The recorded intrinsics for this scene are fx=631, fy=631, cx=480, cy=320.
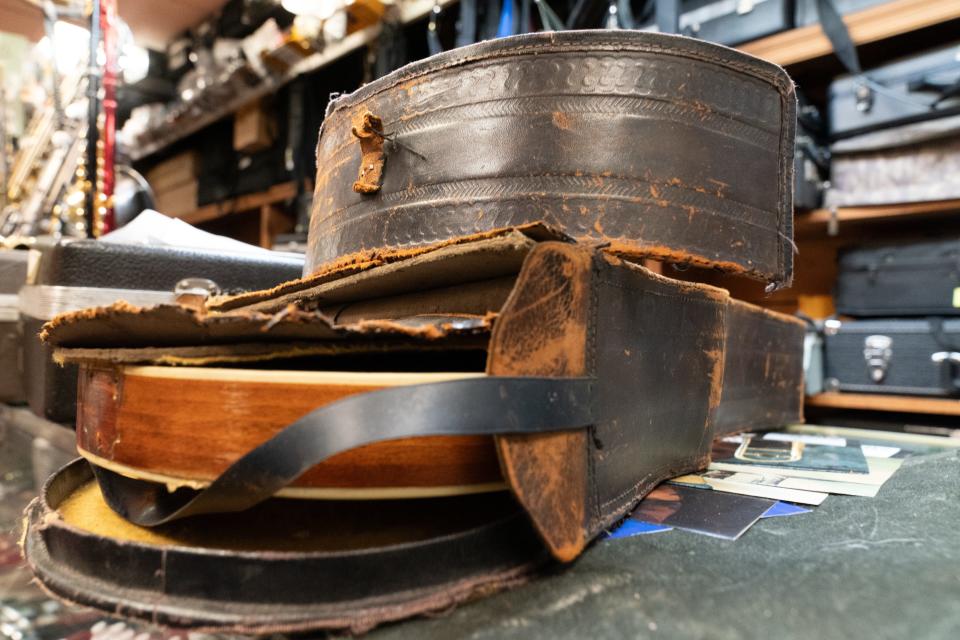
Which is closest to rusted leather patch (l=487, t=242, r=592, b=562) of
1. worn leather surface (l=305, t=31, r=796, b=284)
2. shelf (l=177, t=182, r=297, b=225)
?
worn leather surface (l=305, t=31, r=796, b=284)

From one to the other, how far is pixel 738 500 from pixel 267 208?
226 cm

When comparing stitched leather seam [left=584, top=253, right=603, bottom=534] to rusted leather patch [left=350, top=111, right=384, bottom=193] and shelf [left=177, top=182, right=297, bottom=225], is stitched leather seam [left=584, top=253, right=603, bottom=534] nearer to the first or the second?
rusted leather patch [left=350, top=111, right=384, bottom=193]

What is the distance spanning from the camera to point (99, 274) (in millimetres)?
960

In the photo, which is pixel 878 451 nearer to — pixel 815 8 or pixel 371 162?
pixel 371 162

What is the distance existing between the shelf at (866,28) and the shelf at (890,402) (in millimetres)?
765

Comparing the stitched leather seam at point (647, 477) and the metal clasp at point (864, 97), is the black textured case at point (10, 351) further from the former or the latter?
the metal clasp at point (864, 97)

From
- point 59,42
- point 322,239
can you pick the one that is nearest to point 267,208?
point 59,42

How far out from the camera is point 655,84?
2.16 ft

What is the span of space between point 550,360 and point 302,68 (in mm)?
2146

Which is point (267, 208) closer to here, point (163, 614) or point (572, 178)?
point (572, 178)

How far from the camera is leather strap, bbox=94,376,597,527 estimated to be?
0.35 meters

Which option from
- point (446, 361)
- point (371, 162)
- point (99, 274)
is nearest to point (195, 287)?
point (99, 274)

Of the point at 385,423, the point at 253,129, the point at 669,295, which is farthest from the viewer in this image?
the point at 253,129

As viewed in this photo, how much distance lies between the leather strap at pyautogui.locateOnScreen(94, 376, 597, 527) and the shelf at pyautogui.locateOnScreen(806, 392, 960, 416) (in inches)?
51.2
